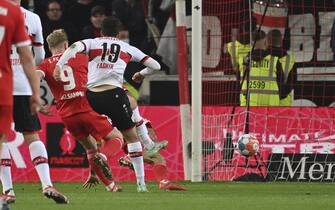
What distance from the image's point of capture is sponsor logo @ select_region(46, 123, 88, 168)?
1705 cm

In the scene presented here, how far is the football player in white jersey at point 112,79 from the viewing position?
42.4ft

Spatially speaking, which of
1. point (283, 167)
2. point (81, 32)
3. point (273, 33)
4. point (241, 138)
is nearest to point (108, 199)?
point (241, 138)

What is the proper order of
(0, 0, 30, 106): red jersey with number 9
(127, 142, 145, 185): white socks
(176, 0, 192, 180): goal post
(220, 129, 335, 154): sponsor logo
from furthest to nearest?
(220, 129, 335, 154): sponsor logo < (176, 0, 192, 180): goal post < (127, 142, 145, 185): white socks < (0, 0, 30, 106): red jersey with number 9

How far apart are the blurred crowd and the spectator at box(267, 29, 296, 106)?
2145 mm

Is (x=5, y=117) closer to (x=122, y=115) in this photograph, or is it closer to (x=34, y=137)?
(x=34, y=137)

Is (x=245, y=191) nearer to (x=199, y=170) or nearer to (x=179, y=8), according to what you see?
(x=199, y=170)

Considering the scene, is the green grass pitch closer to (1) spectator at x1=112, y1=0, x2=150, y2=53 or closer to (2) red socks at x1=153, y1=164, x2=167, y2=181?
(2) red socks at x1=153, y1=164, x2=167, y2=181

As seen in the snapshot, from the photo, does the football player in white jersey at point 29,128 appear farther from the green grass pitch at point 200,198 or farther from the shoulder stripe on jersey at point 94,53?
the shoulder stripe on jersey at point 94,53

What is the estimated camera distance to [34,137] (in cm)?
1048

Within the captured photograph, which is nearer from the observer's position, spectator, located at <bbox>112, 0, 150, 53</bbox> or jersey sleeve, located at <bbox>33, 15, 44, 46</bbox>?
jersey sleeve, located at <bbox>33, 15, 44, 46</bbox>

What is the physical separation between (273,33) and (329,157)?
2473 millimetres

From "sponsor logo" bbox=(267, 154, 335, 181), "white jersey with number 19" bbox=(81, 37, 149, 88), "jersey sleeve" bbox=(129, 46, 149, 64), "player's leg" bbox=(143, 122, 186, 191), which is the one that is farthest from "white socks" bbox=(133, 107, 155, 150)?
"sponsor logo" bbox=(267, 154, 335, 181)

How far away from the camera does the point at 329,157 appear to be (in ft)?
52.7

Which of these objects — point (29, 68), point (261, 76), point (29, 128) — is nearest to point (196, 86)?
point (261, 76)
